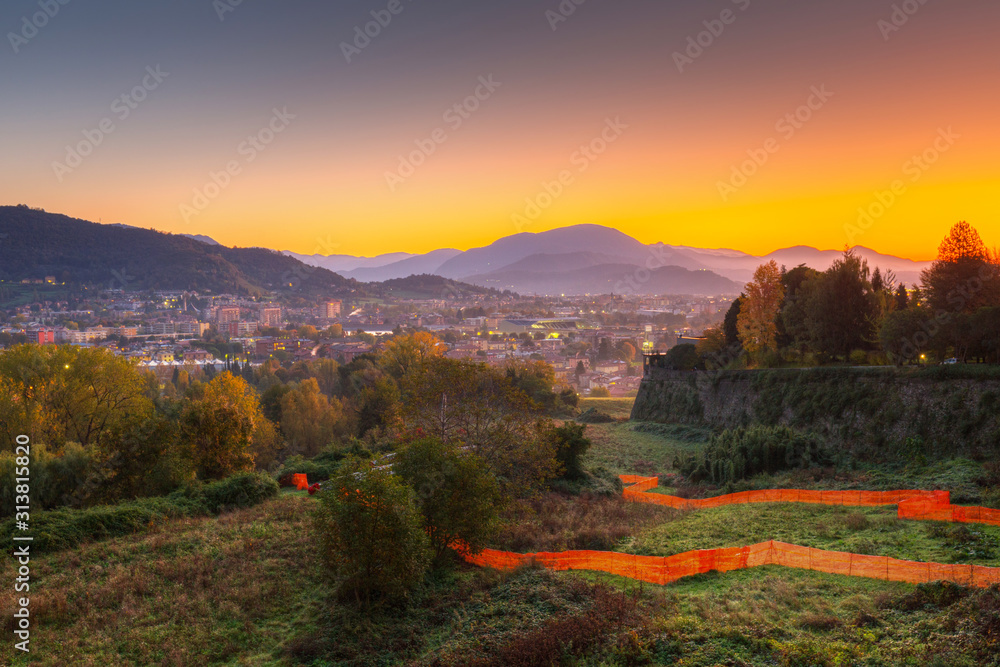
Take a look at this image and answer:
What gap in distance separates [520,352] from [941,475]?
347 feet

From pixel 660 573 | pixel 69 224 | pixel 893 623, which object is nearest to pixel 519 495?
pixel 660 573

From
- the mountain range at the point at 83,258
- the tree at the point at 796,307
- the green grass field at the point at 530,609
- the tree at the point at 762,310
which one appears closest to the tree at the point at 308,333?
the mountain range at the point at 83,258

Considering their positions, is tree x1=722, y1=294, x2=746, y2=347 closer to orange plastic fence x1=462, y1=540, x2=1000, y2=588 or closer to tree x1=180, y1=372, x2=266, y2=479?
orange plastic fence x1=462, y1=540, x2=1000, y2=588

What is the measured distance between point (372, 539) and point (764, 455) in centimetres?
1706

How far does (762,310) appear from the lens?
3797 cm

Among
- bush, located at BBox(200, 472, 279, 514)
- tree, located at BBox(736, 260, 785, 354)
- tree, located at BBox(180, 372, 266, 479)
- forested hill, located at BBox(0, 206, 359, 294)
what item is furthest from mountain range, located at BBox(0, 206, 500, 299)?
tree, located at BBox(736, 260, 785, 354)

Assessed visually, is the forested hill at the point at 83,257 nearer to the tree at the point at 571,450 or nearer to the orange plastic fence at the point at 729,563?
the tree at the point at 571,450

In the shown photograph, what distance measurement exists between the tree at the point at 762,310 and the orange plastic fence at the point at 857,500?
18146mm

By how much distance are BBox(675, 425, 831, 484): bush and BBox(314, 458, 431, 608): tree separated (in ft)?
49.2

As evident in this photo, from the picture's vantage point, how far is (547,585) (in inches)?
441

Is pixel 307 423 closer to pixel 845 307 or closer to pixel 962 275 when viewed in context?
pixel 845 307

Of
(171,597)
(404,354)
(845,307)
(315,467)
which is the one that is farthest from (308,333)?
(171,597)

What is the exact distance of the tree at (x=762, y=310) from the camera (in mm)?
37312

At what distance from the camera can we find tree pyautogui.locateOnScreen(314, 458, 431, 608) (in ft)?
35.7
